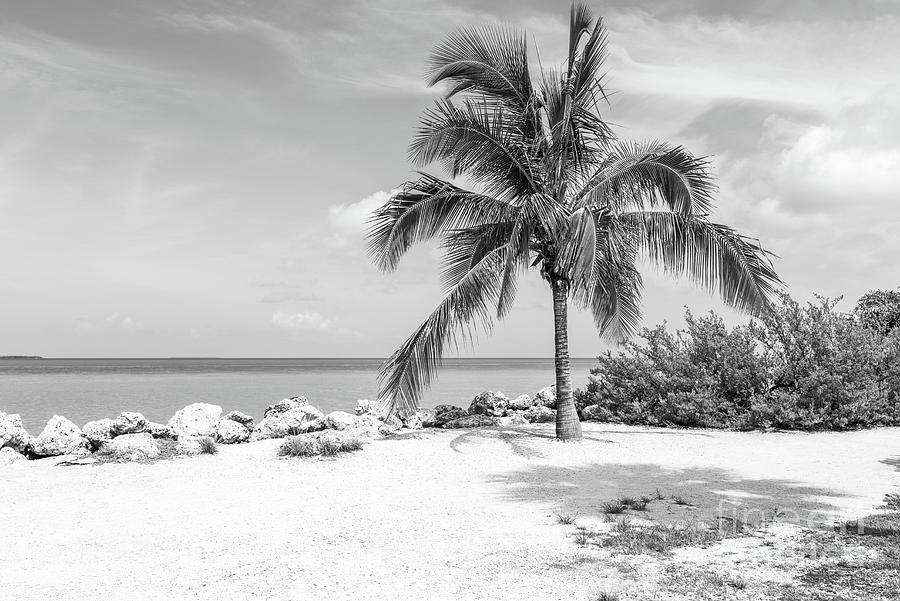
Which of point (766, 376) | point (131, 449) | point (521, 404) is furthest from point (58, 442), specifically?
point (766, 376)

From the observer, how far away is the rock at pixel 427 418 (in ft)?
47.2

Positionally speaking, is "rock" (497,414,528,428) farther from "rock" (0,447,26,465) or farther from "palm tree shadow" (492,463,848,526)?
"rock" (0,447,26,465)

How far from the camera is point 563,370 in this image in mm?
11398

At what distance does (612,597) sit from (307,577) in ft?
6.83

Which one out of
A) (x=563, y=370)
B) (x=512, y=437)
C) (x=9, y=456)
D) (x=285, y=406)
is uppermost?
(x=563, y=370)

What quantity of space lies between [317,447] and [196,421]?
3218 mm

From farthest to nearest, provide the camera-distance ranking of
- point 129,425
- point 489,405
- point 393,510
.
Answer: point 489,405 → point 129,425 → point 393,510

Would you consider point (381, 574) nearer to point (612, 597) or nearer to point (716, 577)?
point (612, 597)

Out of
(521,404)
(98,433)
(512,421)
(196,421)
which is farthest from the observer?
(521,404)

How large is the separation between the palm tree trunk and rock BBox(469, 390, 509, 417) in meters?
4.40

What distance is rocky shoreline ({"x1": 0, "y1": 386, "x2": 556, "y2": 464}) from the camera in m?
10.2

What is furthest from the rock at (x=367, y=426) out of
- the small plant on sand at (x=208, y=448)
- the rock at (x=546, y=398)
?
the rock at (x=546, y=398)

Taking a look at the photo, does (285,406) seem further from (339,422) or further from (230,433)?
(230,433)

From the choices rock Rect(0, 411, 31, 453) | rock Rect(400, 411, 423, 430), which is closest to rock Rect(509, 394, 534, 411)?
rock Rect(400, 411, 423, 430)
